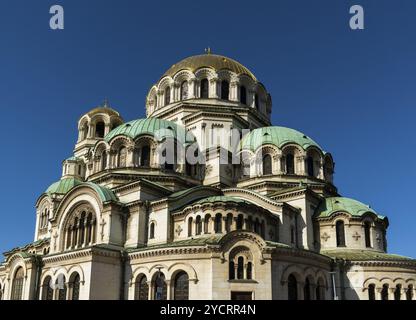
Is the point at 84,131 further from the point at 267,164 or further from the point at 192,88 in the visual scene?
the point at 267,164

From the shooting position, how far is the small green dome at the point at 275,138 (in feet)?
137

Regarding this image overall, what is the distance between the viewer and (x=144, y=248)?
1246 inches

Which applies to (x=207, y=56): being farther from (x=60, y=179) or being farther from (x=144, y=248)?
(x=144, y=248)

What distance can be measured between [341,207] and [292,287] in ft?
35.6

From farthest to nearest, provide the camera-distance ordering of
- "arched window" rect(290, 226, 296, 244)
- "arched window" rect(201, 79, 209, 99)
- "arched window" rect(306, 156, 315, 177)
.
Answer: "arched window" rect(201, 79, 209, 99) < "arched window" rect(306, 156, 315, 177) < "arched window" rect(290, 226, 296, 244)

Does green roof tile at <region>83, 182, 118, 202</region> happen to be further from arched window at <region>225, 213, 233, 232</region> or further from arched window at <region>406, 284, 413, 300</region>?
arched window at <region>406, 284, 413, 300</region>

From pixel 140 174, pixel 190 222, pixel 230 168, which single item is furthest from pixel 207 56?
pixel 190 222

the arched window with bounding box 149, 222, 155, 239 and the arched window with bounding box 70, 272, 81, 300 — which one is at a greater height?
the arched window with bounding box 149, 222, 155, 239

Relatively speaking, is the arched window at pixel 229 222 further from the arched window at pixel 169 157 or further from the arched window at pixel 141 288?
the arched window at pixel 169 157

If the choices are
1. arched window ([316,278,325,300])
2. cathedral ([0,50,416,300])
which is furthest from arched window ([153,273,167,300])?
arched window ([316,278,325,300])

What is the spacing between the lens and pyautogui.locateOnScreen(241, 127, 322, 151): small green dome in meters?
41.7

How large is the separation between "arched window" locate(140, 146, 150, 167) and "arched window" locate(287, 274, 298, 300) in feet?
51.1

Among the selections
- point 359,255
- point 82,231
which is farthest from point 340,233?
point 82,231

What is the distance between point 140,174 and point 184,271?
430 inches
